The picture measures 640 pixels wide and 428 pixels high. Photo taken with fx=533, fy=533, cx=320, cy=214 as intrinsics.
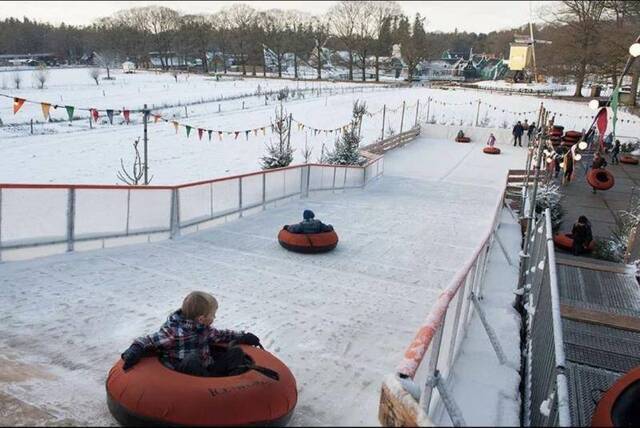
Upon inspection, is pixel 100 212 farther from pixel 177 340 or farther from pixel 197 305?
pixel 197 305

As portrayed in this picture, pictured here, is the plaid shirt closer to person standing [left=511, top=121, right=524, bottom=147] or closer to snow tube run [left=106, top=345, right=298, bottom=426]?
snow tube run [left=106, top=345, right=298, bottom=426]

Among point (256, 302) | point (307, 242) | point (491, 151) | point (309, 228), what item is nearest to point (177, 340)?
point (256, 302)

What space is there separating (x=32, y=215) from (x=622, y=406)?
7.99m

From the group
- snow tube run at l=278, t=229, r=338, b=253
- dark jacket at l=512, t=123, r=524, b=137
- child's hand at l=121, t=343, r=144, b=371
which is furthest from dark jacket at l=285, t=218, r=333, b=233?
dark jacket at l=512, t=123, r=524, b=137

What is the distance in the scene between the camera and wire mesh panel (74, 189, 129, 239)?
8672 millimetres

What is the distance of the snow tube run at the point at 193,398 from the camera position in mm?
3748

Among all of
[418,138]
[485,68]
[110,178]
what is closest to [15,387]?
[110,178]

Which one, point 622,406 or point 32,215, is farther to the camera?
point 32,215

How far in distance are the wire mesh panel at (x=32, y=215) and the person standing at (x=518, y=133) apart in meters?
28.3

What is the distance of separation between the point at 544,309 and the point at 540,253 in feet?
5.13

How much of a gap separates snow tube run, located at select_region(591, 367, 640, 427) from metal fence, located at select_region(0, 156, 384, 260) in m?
7.63

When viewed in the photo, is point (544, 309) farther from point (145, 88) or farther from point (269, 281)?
point (145, 88)

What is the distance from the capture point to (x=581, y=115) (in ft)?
139

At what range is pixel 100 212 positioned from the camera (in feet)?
29.5
